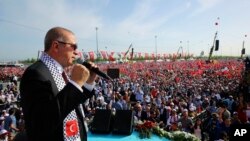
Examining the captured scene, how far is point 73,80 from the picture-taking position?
2.20 meters

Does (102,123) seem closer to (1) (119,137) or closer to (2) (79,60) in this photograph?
(1) (119,137)

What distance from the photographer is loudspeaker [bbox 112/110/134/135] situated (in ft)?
26.7

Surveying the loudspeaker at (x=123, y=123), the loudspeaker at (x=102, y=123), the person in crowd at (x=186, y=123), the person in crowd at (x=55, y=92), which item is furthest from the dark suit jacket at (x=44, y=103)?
the person in crowd at (x=186, y=123)

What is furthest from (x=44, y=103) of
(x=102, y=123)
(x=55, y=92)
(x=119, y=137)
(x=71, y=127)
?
(x=102, y=123)

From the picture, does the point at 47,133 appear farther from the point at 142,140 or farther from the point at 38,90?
the point at 142,140

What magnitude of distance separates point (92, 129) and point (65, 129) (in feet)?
21.4

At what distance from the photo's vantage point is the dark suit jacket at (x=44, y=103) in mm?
2047

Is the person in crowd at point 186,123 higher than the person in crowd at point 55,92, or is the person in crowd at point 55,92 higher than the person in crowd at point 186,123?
the person in crowd at point 55,92

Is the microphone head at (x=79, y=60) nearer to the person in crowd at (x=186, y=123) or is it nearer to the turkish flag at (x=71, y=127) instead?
the turkish flag at (x=71, y=127)

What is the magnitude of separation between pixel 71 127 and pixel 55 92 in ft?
0.96

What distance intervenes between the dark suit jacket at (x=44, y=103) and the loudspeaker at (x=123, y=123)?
5990 mm

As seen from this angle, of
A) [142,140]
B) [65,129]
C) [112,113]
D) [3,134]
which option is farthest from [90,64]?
[3,134]

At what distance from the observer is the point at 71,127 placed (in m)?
2.32

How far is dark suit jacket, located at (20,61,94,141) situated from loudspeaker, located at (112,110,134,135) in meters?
5.99
